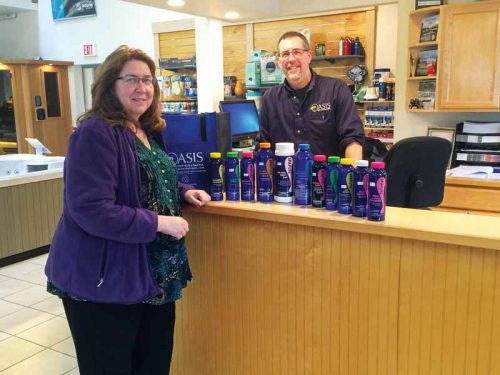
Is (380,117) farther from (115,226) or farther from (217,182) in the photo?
(115,226)

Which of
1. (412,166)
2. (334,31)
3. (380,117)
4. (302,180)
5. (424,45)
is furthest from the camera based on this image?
(334,31)

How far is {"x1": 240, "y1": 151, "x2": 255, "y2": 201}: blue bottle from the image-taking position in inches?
83.1

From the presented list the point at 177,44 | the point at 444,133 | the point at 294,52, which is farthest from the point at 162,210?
the point at 177,44

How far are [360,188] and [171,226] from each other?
0.68 m

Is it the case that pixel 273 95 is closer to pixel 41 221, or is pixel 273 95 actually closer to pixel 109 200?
pixel 109 200

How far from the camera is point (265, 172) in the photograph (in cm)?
210

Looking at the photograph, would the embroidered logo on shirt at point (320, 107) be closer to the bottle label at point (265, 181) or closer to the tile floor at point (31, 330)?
the bottle label at point (265, 181)

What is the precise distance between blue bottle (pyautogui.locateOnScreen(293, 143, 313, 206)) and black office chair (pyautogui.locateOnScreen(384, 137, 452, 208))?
1137 millimetres

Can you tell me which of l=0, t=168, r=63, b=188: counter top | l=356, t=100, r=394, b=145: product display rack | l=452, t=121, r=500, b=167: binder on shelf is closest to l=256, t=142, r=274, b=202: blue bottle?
l=452, t=121, r=500, b=167: binder on shelf

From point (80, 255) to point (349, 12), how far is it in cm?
505

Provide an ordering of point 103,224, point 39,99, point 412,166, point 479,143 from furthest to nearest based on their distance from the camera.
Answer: point 39,99, point 479,143, point 412,166, point 103,224

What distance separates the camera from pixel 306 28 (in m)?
6.09

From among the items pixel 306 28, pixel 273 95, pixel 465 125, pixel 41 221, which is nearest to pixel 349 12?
pixel 306 28

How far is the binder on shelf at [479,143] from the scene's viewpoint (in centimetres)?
412
